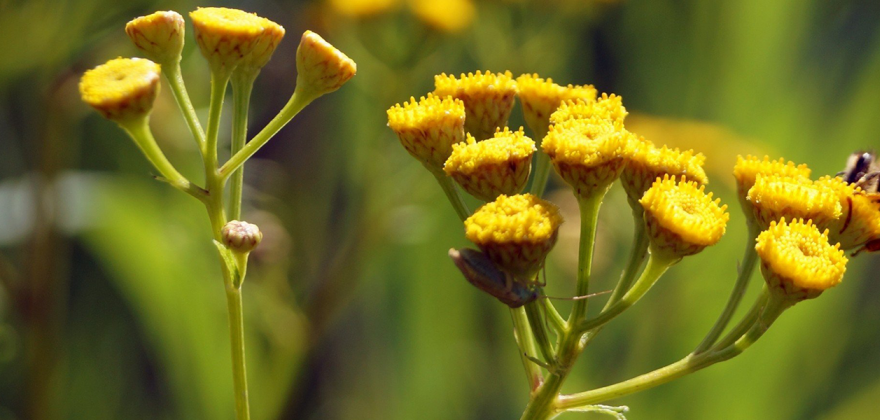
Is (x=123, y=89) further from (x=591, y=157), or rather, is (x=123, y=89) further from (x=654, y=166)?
(x=654, y=166)

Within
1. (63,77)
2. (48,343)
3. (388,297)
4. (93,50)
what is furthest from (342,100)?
(48,343)

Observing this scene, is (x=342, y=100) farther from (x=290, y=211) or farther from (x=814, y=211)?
(x=814, y=211)

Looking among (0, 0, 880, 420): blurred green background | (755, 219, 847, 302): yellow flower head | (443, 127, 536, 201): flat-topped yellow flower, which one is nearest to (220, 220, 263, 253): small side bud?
(443, 127, 536, 201): flat-topped yellow flower

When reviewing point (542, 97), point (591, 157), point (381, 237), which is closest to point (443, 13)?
point (381, 237)

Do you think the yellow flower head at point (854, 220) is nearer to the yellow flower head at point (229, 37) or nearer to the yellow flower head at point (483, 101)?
the yellow flower head at point (483, 101)

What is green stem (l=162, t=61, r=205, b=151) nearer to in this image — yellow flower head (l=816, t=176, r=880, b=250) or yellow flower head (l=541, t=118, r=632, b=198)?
yellow flower head (l=541, t=118, r=632, b=198)
